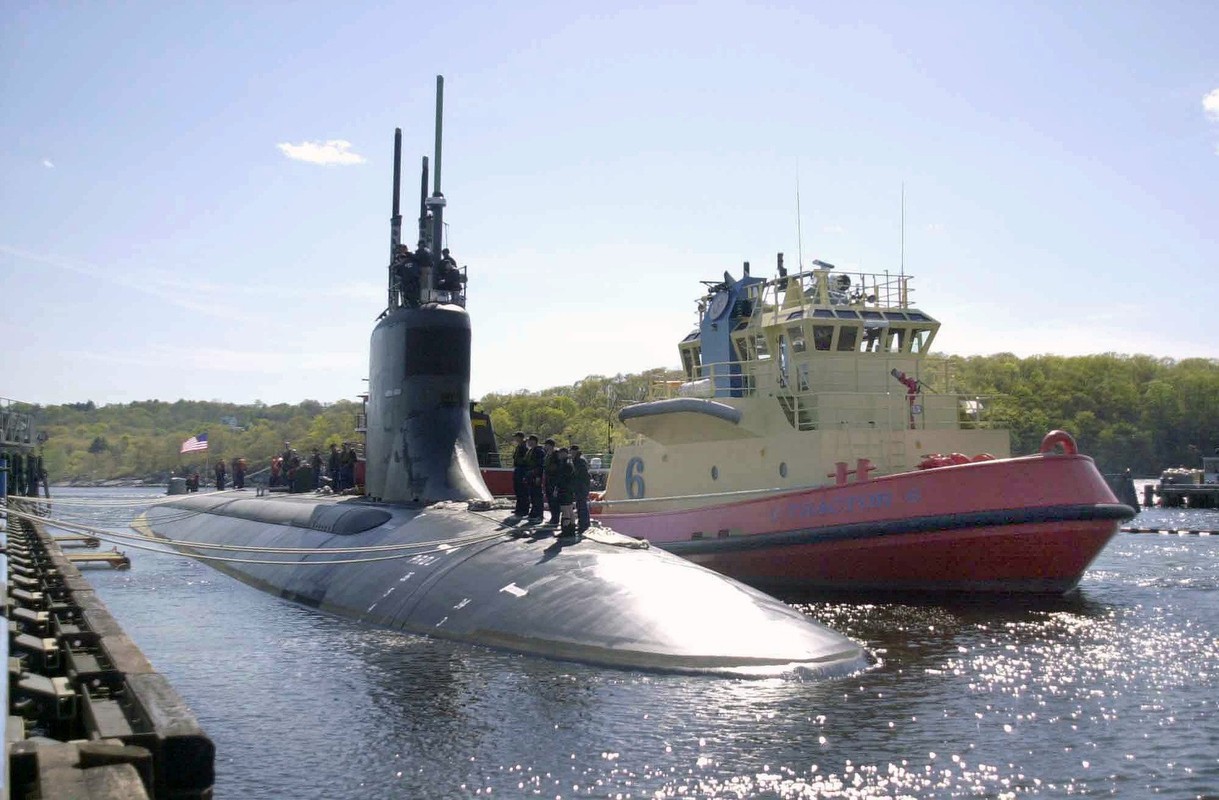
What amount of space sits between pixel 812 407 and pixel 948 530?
4.63 m

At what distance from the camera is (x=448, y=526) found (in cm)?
1555

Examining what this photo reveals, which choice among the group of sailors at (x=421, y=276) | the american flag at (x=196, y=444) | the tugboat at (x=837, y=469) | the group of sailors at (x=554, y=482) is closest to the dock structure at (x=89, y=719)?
the group of sailors at (x=554, y=482)

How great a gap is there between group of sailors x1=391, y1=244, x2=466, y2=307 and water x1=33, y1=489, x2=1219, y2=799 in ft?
18.9

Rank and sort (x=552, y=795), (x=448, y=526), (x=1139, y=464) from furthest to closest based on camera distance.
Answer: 1. (x=1139, y=464)
2. (x=448, y=526)
3. (x=552, y=795)

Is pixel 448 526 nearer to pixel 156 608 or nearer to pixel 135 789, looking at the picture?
pixel 156 608

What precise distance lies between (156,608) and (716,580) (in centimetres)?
933

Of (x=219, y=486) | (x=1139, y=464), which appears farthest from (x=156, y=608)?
(x=1139, y=464)

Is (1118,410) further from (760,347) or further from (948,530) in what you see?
(948,530)

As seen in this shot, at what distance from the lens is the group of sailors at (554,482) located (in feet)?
47.0

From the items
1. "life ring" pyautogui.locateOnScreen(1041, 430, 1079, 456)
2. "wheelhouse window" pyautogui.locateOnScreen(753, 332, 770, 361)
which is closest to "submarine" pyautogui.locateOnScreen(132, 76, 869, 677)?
"wheelhouse window" pyautogui.locateOnScreen(753, 332, 770, 361)

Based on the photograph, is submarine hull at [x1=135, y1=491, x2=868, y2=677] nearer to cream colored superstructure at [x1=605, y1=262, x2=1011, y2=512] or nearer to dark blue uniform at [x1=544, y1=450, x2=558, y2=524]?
dark blue uniform at [x1=544, y1=450, x2=558, y2=524]

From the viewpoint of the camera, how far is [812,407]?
21234mm

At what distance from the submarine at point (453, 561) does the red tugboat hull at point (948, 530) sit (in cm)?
517

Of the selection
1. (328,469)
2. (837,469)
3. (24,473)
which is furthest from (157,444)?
(837,469)
